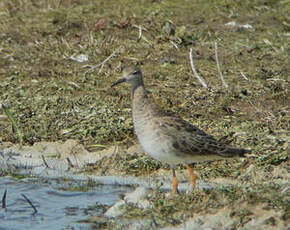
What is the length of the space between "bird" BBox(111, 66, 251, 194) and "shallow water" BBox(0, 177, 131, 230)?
70 centimetres

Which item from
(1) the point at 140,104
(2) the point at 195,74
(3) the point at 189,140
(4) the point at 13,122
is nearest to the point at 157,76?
(2) the point at 195,74

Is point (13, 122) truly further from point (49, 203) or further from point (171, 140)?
point (171, 140)

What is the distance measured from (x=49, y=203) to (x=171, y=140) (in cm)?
153

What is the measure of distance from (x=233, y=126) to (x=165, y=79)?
76.8 inches

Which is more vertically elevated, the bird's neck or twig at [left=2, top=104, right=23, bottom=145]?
the bird's neck

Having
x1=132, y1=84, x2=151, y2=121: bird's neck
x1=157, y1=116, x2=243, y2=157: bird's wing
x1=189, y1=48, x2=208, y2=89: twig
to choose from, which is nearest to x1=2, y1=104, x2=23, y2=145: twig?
x1=132, y1=84, x2=151, y2=121: bird's neck

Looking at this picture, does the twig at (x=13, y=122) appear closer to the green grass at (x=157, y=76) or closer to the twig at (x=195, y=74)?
the green grass at (x=157, y=76)

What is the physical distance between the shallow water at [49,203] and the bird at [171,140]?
705 millimetres

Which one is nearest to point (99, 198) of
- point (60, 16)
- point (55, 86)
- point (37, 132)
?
point (37, 132)

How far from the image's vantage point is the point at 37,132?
29.5ft

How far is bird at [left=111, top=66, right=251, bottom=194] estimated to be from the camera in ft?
22.8

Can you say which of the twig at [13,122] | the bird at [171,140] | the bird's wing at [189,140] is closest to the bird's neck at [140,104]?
the bird at [171,140]

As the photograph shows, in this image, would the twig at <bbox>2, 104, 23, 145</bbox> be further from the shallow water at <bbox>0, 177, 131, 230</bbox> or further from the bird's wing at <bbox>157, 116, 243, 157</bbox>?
the bird's wing at <bbox>157, 116, 243, 157</bbox>

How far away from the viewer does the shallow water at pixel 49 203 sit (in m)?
6.85
